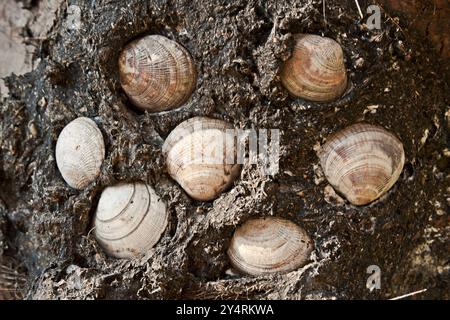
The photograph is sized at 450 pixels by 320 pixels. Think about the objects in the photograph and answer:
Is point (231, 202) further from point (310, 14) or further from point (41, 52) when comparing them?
point (41, 52)

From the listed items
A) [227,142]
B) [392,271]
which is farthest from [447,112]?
[227,142]

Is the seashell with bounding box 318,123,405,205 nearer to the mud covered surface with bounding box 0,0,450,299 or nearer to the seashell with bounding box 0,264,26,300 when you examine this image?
the mud covered surface with bounding box 0,0,450,299

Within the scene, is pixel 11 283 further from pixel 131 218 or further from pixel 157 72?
pixel 157 72

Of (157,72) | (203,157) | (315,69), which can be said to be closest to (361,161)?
(315,69)

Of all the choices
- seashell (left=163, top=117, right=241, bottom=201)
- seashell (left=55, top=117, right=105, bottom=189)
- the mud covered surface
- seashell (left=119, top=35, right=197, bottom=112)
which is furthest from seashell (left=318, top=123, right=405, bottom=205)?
seashell (left=55, top=117, right=105, bottom=189)

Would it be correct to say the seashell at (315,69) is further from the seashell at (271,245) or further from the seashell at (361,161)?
the seashell at (271,245)

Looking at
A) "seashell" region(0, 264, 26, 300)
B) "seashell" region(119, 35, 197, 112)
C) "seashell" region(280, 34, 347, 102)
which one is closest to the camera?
"seashell" region(280, 34, 347, 102)
